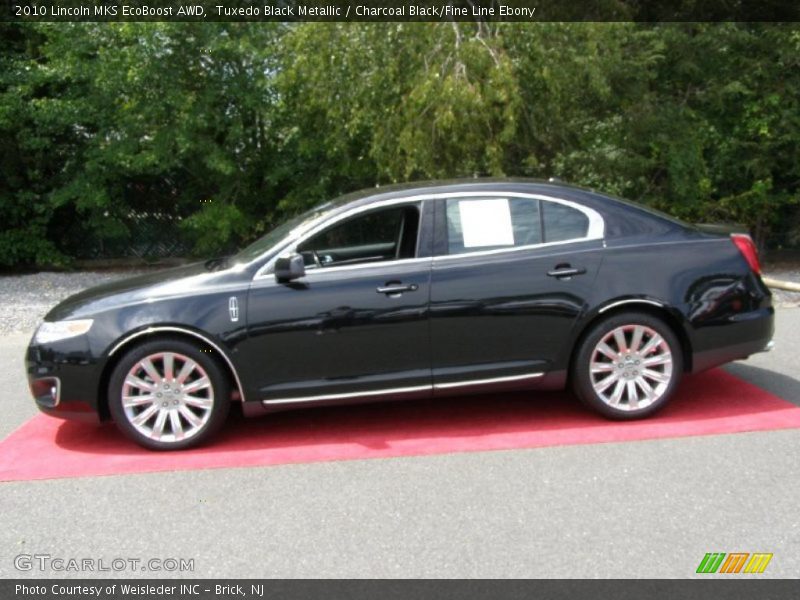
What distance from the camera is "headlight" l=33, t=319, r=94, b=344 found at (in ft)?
15.5

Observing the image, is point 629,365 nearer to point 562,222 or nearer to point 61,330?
point 562,222

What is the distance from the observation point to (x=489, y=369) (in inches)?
193

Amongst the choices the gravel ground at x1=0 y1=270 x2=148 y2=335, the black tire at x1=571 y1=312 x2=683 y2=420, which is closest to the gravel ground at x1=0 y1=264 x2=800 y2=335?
the gravel ground at x1=0 y1=270 x2=148 y2=335

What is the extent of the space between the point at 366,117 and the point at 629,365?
599 centimetres

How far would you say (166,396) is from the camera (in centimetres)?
474

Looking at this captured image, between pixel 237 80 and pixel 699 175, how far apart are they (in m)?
7.11

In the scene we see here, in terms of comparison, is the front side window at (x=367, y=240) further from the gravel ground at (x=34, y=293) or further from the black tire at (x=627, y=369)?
the gravel ground at (x=34, y=293)

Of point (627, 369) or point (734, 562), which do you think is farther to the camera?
point (627, 369)

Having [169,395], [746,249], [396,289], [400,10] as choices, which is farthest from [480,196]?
[400,10]

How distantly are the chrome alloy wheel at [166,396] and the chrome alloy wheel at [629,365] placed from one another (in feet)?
8.25

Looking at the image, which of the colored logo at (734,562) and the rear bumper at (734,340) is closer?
the colored logo at (734,562)

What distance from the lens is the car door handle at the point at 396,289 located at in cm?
479

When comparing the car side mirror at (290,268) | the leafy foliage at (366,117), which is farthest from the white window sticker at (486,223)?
the leafy foliage at (366,117)
